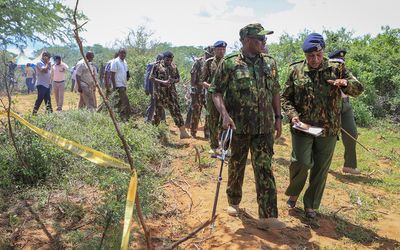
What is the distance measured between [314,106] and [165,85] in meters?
4.10

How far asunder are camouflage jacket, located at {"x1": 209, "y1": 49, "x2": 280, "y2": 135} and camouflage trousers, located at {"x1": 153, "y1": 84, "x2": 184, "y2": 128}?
4.06 metres

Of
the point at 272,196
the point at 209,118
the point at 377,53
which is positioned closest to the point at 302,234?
the point at 272,196

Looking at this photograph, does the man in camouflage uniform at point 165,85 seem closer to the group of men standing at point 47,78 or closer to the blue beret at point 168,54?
the blue beret at point 168,54

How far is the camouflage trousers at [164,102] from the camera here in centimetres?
777

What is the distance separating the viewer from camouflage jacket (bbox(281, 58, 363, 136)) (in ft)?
13.1

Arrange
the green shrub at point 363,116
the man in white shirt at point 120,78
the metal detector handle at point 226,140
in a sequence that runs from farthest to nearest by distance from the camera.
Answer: the green shrub at point 363,116, the man in white shirt at point 120,78, the metal detector handle at point 226,140

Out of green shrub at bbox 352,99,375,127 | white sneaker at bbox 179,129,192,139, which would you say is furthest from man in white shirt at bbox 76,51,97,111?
green shrub at bbox 352,99,375,127

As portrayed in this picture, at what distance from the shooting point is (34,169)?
4.71 metres

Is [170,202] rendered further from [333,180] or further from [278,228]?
[333,180]

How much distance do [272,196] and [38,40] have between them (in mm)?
4421

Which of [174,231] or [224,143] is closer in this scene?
[224,143]

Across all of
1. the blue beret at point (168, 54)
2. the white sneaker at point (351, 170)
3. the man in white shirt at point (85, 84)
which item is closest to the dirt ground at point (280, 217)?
the white sneaker at point (351, 170)

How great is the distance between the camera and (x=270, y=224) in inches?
150

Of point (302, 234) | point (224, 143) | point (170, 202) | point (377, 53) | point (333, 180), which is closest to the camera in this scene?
point (224, 143)
